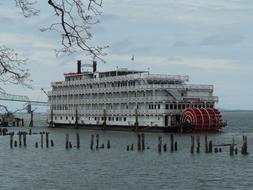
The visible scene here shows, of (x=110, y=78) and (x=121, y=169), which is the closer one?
(x=121, y=169)

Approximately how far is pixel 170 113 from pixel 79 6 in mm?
82040

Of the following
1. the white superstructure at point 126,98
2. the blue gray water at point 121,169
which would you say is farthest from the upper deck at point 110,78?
the blue gray water at point 121,169

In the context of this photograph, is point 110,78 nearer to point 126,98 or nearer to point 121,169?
point 126,98

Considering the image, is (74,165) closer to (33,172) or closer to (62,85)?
(33,172)

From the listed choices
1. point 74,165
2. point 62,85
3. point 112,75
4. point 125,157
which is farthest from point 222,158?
point 62,85

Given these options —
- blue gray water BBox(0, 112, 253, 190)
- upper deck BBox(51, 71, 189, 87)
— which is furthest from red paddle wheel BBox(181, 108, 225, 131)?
blue gray water BBox(0, 112, 253, 190)

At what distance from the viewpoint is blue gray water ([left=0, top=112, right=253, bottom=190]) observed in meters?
36.0

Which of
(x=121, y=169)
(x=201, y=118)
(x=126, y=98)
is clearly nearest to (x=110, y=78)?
(x=126, y=98)

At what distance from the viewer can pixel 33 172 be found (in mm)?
43031

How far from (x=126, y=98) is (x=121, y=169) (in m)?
53.8

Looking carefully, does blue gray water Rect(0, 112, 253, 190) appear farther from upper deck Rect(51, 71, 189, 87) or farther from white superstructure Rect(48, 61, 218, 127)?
upper deck Rect(51, 71, 189, 87)

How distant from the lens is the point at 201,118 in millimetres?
86625

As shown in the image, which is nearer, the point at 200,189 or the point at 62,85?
the point at 200,189

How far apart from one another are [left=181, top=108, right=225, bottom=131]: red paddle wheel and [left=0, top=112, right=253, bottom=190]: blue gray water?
23.5m
